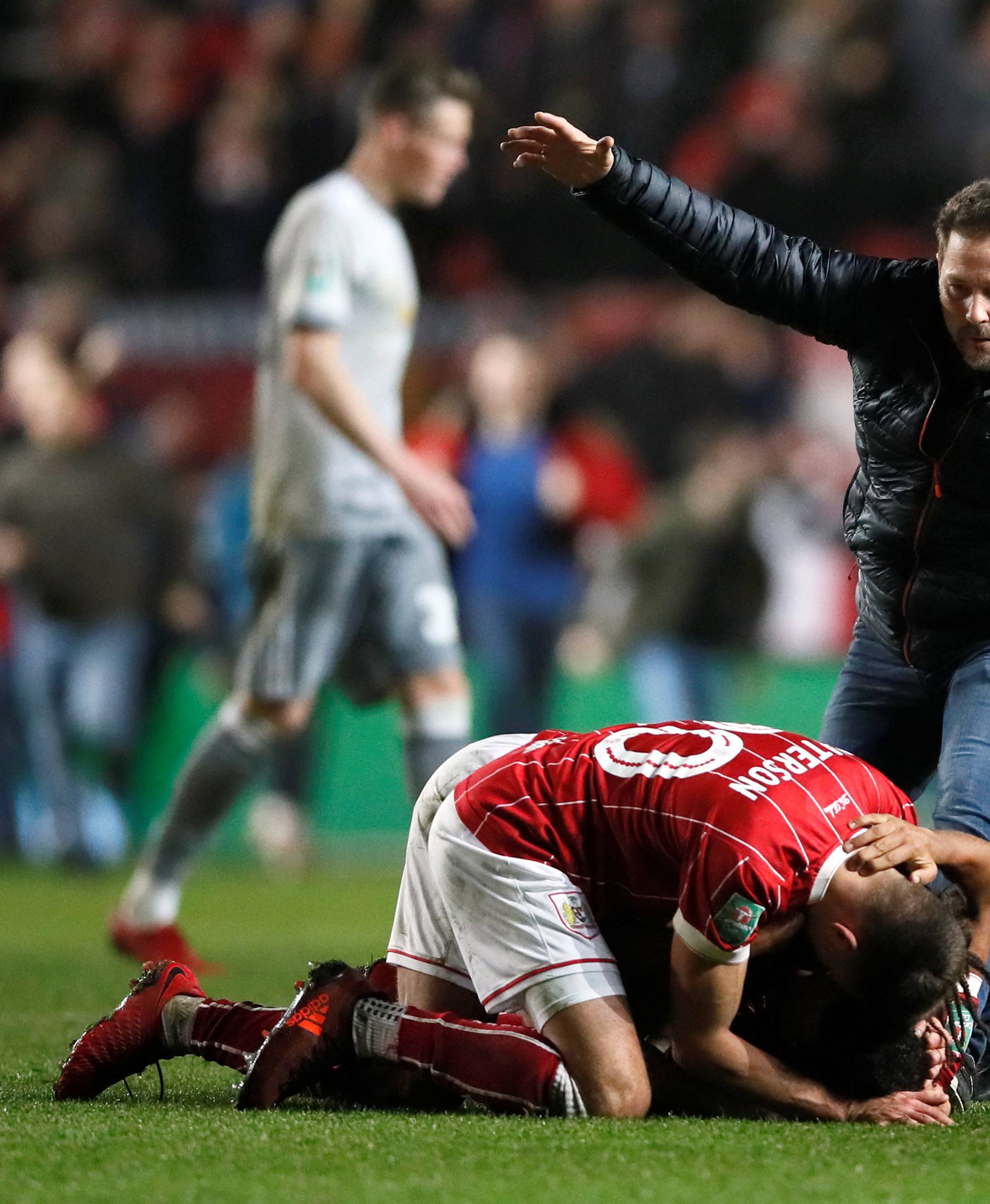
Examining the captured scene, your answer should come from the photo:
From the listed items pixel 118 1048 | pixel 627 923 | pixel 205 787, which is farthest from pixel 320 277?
pixel 118 1048

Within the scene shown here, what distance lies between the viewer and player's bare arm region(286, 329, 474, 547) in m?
5.03

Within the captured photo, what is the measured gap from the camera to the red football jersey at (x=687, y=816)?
304 cm

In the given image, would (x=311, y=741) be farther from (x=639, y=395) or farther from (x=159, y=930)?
(x=159, y=930)

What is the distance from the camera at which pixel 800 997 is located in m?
3.30

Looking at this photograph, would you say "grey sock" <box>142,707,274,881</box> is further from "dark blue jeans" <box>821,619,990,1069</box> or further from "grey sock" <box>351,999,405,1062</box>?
"grey sock" <box>351,999,405,1062</box>

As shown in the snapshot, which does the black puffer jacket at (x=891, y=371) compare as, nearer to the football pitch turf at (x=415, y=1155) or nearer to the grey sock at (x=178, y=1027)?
the football pitch turf at (x=415, y=1155)

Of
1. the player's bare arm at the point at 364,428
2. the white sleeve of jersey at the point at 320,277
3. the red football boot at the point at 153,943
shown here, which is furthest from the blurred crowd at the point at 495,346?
the player's bare arm at the point at 364,428

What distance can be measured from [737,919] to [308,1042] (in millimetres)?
815

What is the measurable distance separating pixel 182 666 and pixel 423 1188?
24.2ft

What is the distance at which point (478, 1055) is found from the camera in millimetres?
3215

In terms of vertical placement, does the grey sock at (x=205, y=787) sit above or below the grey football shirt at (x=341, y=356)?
below

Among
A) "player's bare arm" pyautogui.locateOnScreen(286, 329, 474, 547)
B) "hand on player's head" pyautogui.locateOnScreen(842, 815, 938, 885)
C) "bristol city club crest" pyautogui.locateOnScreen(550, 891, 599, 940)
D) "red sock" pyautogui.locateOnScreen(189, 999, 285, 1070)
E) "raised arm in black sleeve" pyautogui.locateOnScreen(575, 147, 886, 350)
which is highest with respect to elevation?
"raised arm in black sleeve" pyautogui.locateOnScreen(575, 147, 886, 350)

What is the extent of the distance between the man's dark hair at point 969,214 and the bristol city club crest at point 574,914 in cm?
138

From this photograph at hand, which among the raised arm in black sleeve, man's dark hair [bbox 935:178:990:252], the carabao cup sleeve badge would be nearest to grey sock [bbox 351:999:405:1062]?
the carabao cup sleeve badge
